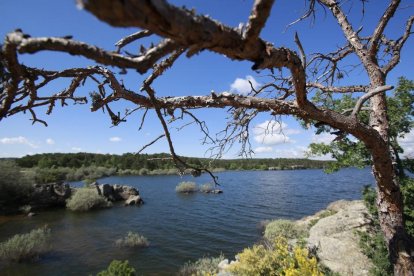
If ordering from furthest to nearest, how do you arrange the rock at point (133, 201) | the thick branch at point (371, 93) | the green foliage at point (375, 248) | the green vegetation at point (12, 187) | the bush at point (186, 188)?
the bush at point (186, 188), the rock at point (133, 201), the green vegetation at point (12, 187), the green foliage at point (375, 248), the thick branch at point (371, 93)

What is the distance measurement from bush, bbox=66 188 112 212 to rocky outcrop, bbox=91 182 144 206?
180 cm

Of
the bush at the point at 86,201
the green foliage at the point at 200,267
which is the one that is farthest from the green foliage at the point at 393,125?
the bush at the point at 86,201

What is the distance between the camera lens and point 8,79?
1.68 meters

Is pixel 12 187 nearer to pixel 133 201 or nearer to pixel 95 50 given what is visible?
pixel 133 201

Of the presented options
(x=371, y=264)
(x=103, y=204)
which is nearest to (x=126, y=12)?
(x=371, y=264)

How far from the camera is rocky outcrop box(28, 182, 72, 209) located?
26.6 metres

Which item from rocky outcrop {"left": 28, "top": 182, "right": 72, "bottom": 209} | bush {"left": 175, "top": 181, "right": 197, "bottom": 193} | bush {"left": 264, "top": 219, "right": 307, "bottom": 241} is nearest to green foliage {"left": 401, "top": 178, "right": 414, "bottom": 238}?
bush {"left": 264, "top": 219, "right": 307, "bottom": 241}

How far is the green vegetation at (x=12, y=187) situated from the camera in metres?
25.4

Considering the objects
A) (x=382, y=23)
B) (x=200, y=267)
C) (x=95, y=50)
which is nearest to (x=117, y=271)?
(x=200, y=267)

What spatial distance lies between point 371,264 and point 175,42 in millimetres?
8588

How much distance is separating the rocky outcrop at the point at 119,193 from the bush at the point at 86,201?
71.0 inches

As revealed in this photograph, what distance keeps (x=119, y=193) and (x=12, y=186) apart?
10130 mm

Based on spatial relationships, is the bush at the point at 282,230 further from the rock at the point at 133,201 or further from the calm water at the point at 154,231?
the rock at the point at 133,201

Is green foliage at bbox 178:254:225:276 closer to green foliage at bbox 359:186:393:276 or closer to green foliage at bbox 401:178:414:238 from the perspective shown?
green foliage at bbox 359:186:393:276
